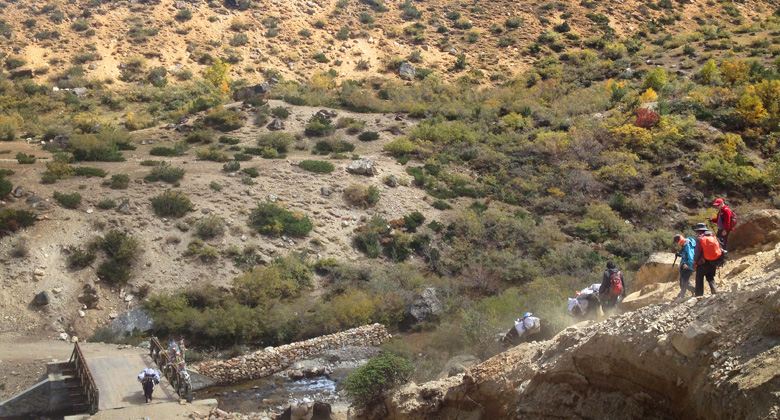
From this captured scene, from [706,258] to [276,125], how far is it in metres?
30.1

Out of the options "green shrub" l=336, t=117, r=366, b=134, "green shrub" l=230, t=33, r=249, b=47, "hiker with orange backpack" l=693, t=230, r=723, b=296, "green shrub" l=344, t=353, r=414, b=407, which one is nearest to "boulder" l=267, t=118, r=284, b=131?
"green shrub" l=336, t=117, r=366, b=134

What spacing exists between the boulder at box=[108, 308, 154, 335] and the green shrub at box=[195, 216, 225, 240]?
189 inches

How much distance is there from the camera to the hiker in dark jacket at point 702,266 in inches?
392

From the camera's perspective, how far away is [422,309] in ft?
75.5

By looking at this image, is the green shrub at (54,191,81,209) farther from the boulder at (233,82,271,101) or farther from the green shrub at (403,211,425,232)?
the boulder at (233,82,271,101)

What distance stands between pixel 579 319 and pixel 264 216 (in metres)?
17.1

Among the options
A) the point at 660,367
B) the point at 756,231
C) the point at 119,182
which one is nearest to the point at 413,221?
the point at 119,182

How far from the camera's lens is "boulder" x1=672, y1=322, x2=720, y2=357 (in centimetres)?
754

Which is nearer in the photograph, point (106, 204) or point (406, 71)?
point (106, 204)

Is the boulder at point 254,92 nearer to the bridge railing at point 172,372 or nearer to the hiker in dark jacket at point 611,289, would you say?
the bridge railing at point 172,372

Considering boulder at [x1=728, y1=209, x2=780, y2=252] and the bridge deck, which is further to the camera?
the bridge deck

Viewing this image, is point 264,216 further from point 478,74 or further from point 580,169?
point 478,74

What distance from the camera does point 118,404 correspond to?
15172mm

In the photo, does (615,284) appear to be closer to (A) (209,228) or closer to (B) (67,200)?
(A) (209,228)
